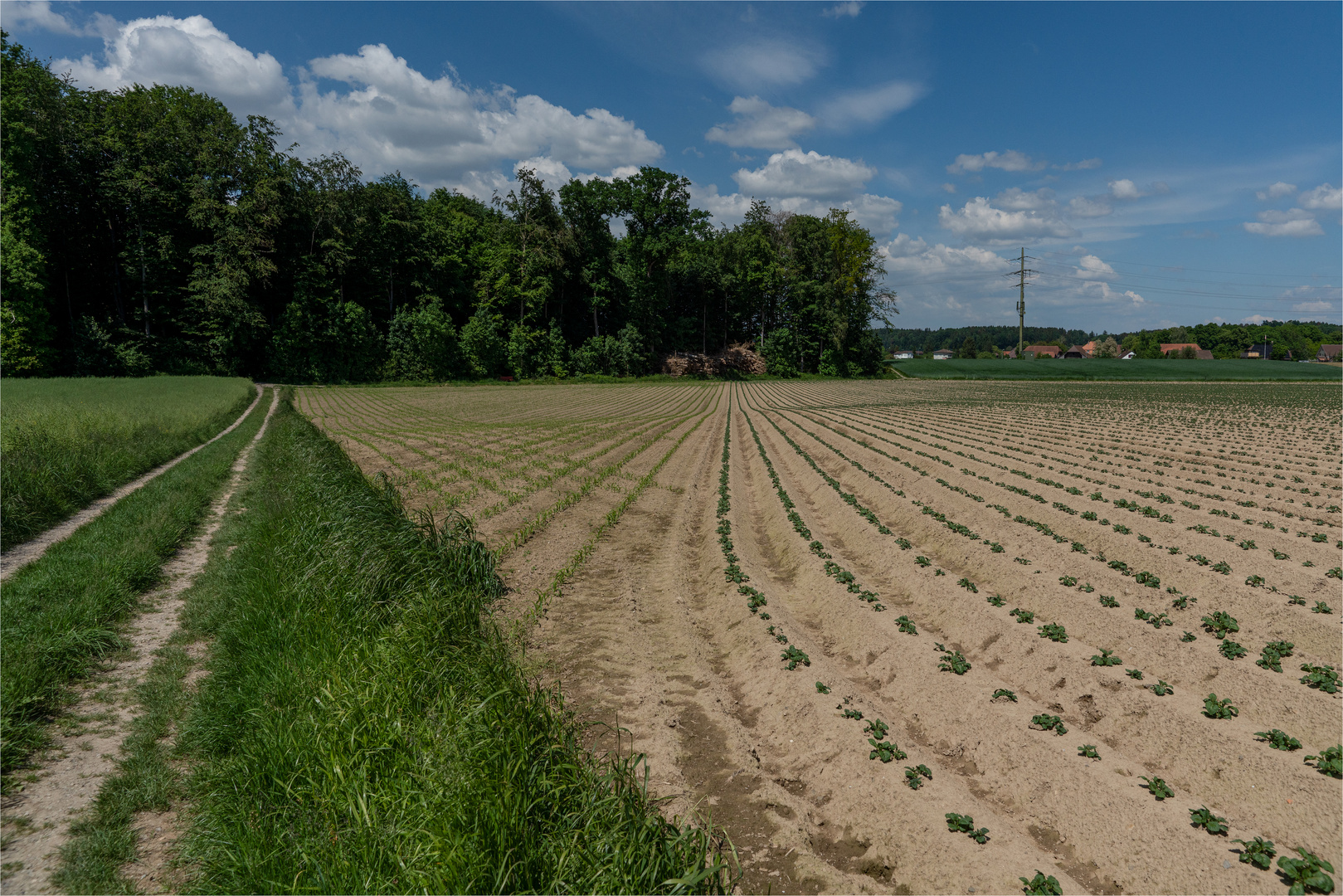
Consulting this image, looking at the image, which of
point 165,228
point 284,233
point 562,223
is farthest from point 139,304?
point 562,223

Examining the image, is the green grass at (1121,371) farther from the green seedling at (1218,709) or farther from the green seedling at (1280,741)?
the green seedling at (1280,741)

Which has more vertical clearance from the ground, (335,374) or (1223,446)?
(335,374)

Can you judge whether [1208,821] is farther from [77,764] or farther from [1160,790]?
[77,764]

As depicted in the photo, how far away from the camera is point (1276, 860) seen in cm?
391

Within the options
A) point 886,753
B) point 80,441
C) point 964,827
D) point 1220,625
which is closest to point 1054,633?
point 1220,625

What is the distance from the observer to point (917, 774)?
4.78 meters

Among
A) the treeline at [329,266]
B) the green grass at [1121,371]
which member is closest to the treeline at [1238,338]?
the green grass at [1121,371]

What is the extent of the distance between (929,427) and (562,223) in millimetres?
48892

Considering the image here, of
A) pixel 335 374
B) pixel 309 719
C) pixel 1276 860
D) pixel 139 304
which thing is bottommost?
pixel 1276 860

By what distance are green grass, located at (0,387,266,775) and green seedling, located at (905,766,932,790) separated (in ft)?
22.2

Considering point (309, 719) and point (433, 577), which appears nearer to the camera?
point (309, 719)

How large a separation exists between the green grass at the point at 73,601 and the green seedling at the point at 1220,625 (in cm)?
1124

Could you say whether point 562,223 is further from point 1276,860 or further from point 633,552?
point 1276,860

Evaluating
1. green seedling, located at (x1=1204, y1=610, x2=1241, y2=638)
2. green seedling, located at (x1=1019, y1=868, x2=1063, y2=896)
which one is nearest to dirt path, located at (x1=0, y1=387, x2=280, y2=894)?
green seedling, located at (x1=1019, y1=868, x2=1063, y2=896)
